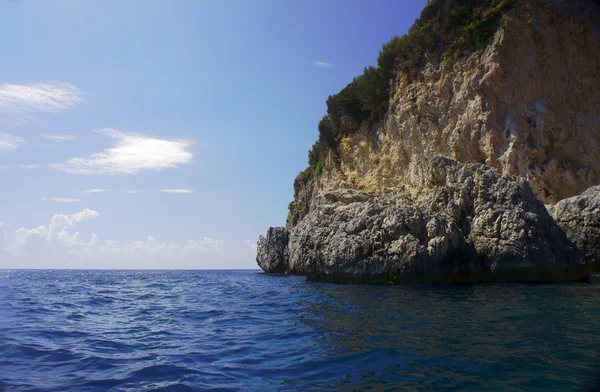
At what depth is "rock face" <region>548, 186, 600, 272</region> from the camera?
17203 millimetres

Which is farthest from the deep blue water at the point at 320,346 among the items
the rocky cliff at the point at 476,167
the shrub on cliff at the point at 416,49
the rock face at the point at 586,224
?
the shrub on cliff at the point at 416,49

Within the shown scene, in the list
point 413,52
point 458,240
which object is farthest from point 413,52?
point 458,240

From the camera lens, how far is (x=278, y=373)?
5547 millimetres

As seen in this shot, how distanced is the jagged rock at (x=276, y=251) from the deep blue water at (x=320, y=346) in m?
22.6

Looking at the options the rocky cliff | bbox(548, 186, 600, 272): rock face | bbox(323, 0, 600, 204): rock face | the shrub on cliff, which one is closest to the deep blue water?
the rocky cliff

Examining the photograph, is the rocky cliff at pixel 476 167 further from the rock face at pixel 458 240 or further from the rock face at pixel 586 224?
the rock face at pixel 586 224

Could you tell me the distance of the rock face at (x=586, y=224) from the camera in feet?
56.4

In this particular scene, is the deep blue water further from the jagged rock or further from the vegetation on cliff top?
the jagged rock

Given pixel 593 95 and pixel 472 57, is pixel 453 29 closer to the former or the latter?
pixel 472 57

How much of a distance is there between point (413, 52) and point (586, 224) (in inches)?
731

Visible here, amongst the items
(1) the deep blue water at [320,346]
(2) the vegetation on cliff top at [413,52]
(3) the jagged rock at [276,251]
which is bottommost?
(1) the deep blue water at [320,346]

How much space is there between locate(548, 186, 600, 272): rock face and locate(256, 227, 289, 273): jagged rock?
21.2 metres

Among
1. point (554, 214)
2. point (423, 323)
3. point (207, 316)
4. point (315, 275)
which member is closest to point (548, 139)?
point (554, 214)

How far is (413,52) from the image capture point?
30703 mm
